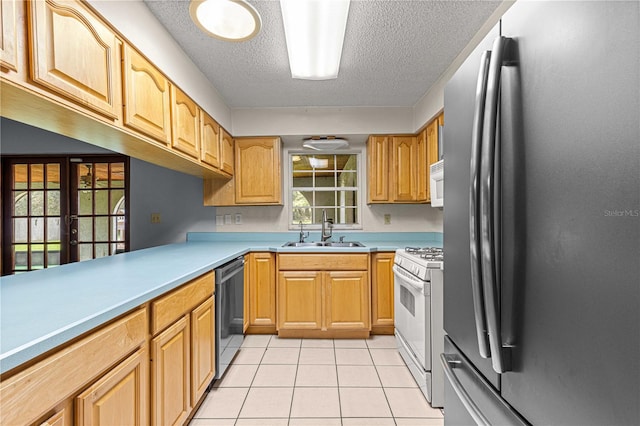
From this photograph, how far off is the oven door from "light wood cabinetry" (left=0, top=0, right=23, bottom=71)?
81.6 inches

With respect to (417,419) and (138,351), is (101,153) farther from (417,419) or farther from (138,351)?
(417,419)

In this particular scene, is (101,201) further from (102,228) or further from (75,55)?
(75,55)

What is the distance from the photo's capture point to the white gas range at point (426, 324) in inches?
73.2

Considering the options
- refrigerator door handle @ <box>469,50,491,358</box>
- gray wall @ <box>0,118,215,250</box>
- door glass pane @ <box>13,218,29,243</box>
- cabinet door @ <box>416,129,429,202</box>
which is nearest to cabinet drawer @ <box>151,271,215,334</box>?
refrigerator door handle @ <box>469,50,491,358</box>

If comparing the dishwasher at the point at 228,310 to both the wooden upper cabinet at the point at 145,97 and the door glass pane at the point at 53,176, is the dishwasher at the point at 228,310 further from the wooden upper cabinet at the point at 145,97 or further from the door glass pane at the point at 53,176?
the door glass pane at the point at 53,176

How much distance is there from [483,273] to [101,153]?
417cm

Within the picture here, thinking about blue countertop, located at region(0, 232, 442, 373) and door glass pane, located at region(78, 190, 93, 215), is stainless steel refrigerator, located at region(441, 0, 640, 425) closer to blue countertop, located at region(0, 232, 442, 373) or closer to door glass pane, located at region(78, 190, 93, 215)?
blue countertop, located at region(0, 232, 442, 373)

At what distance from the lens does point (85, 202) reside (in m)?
3.59

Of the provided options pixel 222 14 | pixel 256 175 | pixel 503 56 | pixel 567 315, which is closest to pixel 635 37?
pixel 503 56

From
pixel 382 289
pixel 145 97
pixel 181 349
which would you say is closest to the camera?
pixel 181 349

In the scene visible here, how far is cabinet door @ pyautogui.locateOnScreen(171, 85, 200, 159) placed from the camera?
200 centimetres

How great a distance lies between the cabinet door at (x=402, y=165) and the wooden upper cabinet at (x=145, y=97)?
7.06 feet

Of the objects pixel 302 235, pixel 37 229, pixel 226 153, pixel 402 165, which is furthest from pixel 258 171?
pixel 37 229

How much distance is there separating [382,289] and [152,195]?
2.72m
